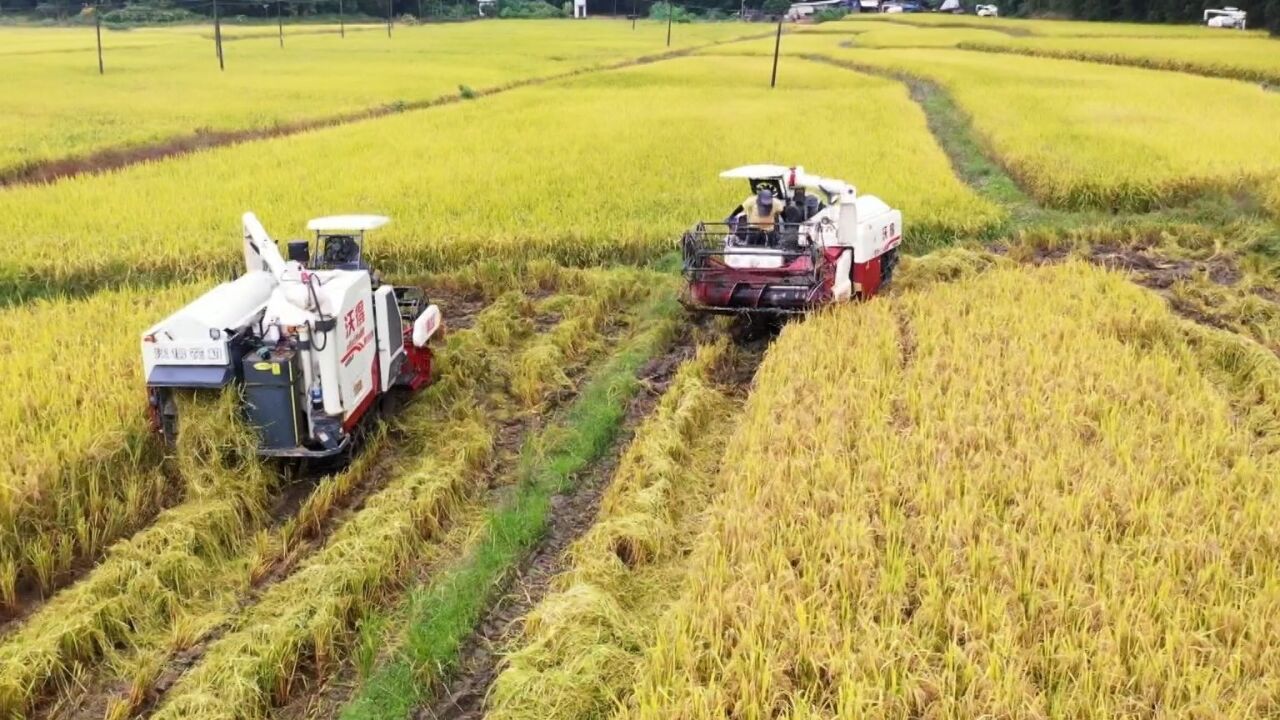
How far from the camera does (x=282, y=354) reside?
659 cm

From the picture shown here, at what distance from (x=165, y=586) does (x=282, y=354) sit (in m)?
1.72

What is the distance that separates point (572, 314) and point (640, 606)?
19.3 feet

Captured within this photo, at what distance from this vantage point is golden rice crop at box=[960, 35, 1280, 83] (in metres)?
31.9

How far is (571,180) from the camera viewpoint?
15.9 m

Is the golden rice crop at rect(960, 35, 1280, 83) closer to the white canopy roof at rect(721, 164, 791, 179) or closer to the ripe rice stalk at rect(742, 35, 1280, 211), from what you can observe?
the ripe rice stalk at rect(742, 35, 1280, 211)

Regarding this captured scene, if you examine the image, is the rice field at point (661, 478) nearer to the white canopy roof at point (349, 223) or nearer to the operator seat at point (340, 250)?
the operator seat at point (340, 250)

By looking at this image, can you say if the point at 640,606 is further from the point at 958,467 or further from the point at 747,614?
the point at 958,467

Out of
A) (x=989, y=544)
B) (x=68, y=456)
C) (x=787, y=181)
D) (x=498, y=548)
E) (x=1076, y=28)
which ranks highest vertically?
(x=1076, y=28)

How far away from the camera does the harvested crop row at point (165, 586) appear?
5.07 meters

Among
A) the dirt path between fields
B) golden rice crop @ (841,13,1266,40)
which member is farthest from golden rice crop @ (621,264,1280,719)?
golden rice crop @ (841,13,1266,40)

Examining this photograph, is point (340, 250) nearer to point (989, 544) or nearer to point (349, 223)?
point (349, 223)

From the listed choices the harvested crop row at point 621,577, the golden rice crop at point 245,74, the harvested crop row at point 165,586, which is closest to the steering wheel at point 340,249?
the harvested crop row at point 165,586

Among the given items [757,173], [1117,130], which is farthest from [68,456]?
[1117,130]

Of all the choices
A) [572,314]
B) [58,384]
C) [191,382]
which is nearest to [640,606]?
[191,382]
